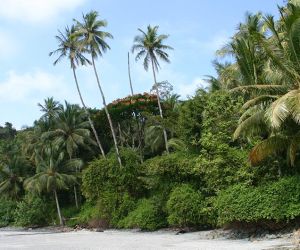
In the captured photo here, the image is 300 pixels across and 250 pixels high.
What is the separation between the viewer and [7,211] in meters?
58.0

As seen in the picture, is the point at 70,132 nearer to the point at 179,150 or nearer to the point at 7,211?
the point at 7,211

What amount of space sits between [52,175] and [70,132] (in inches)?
193

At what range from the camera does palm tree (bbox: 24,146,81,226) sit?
49.0 meters

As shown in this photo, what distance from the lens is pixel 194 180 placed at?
29.8 m

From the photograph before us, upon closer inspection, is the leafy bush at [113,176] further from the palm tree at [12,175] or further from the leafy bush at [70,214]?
the palm tree at [12,175]

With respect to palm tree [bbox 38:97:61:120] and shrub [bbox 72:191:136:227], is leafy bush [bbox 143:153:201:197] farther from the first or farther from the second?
palm tree [bbox 38:97:61:120]

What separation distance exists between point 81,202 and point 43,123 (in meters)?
9.93

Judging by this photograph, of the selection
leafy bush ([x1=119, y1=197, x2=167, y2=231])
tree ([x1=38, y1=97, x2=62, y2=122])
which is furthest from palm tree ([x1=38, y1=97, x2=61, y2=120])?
leafy bush ([x1=119, y1=197, x2=167, y2=231])

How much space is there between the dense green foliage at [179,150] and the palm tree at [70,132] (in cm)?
11

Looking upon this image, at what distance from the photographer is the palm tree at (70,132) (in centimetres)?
4959

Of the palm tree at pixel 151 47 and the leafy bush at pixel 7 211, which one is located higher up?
the palm tree at pixel 151 47

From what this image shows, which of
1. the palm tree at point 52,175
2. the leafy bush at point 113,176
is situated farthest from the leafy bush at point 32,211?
the leafy bush at point 113,176

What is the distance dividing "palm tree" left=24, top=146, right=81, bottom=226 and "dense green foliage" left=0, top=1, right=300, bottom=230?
110 millimetres

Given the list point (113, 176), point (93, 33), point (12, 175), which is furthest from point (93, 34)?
point (12, 175)
